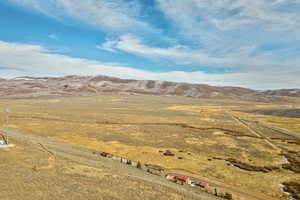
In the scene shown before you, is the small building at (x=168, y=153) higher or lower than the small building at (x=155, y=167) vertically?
lower

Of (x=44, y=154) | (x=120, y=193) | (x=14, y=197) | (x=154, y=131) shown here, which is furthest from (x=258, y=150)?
(x=14, y=197)

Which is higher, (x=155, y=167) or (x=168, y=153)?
(x=155, y=167)

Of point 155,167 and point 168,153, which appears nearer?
point 155,167

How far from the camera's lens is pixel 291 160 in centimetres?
4056

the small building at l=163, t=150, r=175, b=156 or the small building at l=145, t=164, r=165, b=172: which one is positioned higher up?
the small building at l=145, t=164, r=165, b=172

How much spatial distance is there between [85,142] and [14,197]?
3123cm

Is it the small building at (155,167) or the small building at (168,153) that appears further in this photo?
the small building at (168,153)

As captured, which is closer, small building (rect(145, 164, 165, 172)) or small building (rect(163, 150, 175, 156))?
small building (rect(145, 164, 165, 172))

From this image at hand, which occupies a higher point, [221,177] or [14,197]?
[14,197]

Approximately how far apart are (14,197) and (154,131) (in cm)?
4840

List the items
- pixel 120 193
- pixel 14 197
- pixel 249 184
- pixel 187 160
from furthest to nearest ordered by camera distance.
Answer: pixel 187 160, pixel 249 184, pixel 120 193, pixel 14 197

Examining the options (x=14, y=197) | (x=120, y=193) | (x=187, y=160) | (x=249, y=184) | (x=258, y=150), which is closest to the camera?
(x=14, y=197)

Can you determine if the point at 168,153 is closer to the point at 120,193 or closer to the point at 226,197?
the point at 226,197

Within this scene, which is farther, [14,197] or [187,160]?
[187,160]
